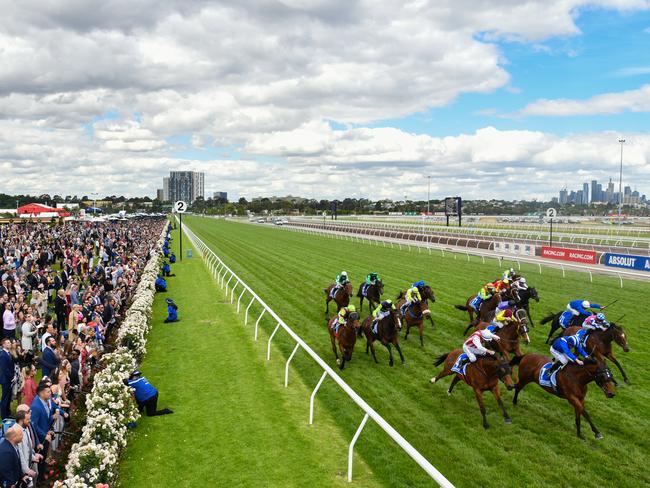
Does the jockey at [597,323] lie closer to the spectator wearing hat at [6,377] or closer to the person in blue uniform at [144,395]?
the person in blue uniform at [144,395]

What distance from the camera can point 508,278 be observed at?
39.2ft

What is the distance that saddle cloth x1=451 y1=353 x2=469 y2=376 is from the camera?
23.1ft

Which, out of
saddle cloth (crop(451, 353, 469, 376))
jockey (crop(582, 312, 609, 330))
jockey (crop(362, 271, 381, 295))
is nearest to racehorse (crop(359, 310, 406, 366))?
saddle cloth (crop(451, 353, 469, 376))

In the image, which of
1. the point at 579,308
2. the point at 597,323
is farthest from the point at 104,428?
the point at 579,308

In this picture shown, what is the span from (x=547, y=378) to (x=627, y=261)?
17.7m

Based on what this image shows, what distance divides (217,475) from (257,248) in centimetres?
2844

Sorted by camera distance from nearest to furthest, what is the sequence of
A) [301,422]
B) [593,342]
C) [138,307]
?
[301,422], [593,342], [138,307]

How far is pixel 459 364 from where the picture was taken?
711 cm

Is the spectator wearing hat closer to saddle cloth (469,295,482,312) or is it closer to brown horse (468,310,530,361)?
brown horse (468,310,530,361)

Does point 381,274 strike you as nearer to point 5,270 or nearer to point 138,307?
point 138,307

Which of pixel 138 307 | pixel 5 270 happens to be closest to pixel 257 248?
pixel 5 270

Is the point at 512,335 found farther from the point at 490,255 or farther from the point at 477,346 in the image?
the point at 490,255

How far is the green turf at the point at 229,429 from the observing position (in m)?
5.48

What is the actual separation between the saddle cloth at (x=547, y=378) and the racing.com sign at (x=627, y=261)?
16.7m
